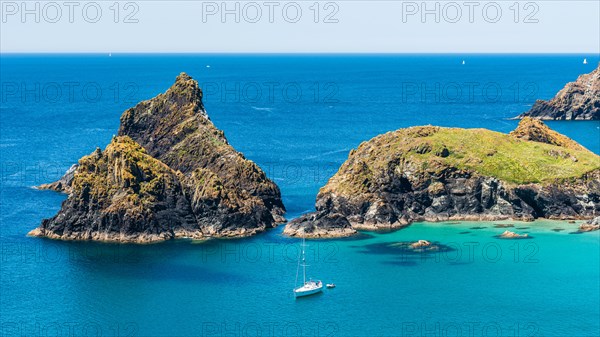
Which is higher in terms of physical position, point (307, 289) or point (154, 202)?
point (154, 202)

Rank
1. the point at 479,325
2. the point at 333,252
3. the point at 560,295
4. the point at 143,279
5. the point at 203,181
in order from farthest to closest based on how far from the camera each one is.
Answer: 1. the point at 203,181
2. the point at 333,252
3. the point at 143,279
4. the point at 560,295
5. the point at 479,325

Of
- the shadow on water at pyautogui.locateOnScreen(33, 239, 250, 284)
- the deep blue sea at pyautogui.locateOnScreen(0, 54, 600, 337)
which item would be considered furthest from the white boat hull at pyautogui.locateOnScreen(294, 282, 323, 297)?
the shadow on water at pyautogui.locateOnScreen(33, 239, 250, 284)

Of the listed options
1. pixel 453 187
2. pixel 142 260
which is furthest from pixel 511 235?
pixel 142 260

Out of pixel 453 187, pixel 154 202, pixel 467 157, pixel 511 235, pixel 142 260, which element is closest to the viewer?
pixel 142 260

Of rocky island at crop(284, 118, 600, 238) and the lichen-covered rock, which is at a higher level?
rocky island at crop(284, 118, 600, 238)

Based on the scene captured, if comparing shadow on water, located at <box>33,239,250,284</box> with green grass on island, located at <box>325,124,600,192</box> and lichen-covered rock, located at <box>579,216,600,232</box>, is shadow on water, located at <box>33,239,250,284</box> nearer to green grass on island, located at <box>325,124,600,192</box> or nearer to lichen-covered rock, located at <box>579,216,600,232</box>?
green grass on island, located at <box>325,124,600,192</box>

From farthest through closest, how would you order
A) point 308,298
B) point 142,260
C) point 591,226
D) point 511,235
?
point 591,226 → point 511,235 → point 142,260 → point 308,298

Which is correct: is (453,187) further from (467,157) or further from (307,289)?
(307,289)

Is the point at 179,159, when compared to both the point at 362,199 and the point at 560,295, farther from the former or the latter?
the point at 560,295

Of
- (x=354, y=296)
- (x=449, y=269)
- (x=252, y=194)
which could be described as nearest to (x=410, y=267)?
(x=449, y=269)
